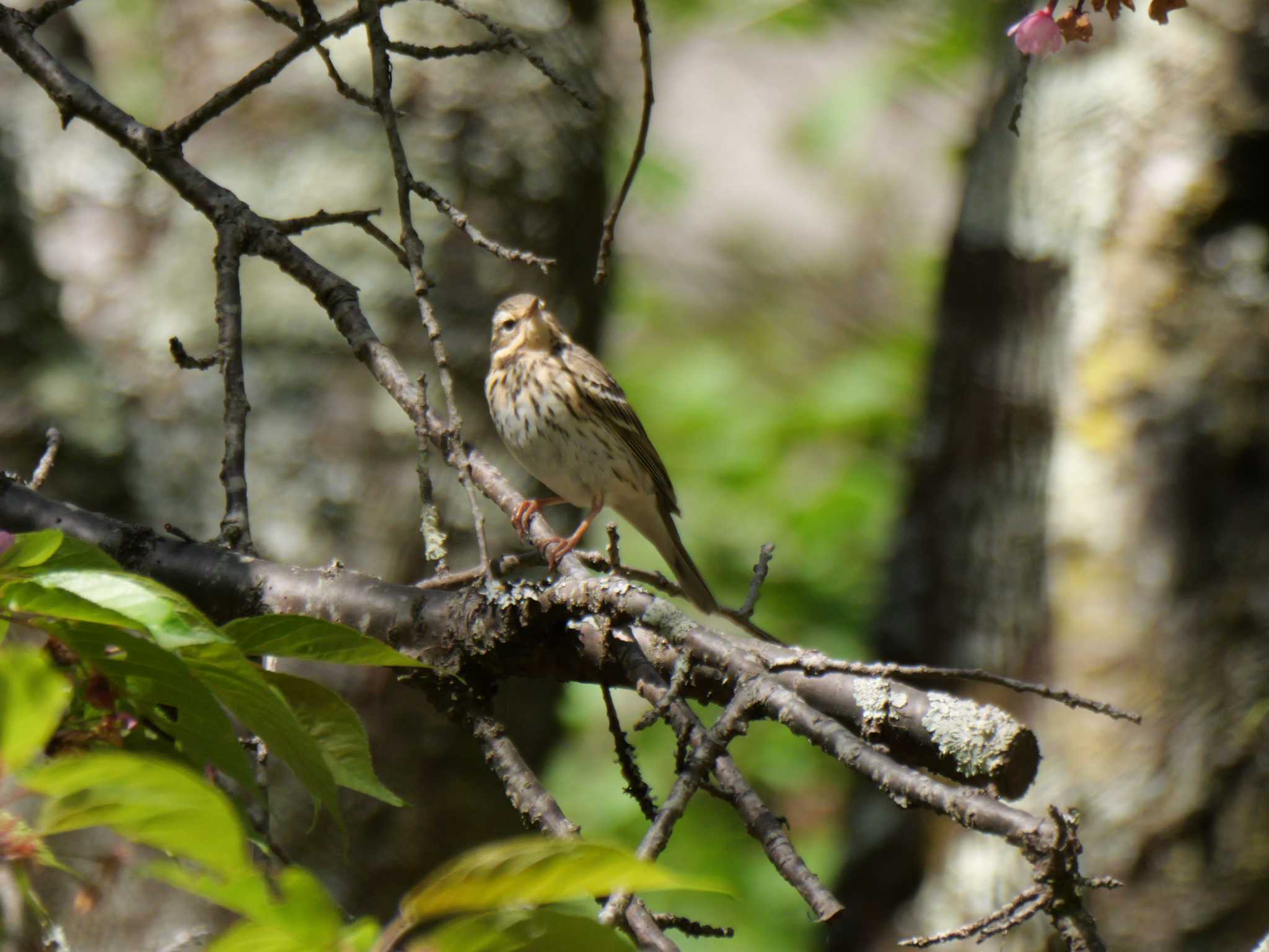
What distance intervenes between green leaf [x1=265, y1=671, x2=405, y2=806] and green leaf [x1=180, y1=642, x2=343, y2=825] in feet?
0.37

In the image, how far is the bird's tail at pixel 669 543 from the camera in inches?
216

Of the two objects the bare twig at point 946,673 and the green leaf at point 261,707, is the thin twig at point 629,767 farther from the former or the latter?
the green leaf at point 261,707

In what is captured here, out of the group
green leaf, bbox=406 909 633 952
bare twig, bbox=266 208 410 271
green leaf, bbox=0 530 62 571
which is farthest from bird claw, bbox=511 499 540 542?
green leaf, bbox=406 909 633 952

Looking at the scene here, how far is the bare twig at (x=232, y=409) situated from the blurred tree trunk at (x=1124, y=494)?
3.57 m

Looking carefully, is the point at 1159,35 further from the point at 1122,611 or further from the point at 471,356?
the point at 471,356

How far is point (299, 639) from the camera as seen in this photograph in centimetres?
145

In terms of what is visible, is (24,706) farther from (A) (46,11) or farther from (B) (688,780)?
(A) (46,11)

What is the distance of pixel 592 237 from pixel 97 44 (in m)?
3.87

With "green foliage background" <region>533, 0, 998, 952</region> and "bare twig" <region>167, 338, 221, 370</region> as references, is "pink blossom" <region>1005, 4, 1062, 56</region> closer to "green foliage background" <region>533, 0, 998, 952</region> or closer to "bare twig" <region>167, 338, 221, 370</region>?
"bare twig" <region>167, 338, 221, 370</region>

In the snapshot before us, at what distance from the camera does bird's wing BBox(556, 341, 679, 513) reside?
208 inches

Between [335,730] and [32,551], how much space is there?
0.47 m

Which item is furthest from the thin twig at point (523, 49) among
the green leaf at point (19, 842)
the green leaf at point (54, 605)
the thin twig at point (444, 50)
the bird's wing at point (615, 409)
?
the bird's wing at point (615, 409)

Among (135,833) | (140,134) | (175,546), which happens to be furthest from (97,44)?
(135,833)

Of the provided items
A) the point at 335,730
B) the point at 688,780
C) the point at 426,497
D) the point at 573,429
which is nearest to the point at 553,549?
the point at 426,497
